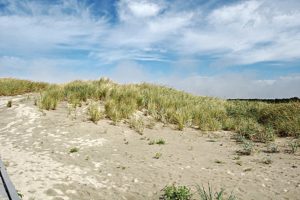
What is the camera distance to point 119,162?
9.33m

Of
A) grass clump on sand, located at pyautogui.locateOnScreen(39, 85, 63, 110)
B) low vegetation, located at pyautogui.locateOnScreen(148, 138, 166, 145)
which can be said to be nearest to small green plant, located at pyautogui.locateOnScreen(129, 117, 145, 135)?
low vegetation, located at pyautogui.locateOnScreen(148, 138, 166, 145)

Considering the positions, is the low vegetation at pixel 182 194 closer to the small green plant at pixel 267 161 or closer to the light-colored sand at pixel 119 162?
the light-colored sand at pixel 119 162

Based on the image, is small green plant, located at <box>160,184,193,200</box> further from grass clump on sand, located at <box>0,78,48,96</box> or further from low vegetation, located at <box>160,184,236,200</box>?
grass clump on sand, located at <box>0,78,48,96</box>

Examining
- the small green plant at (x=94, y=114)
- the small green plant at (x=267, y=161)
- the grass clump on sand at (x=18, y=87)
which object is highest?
the grass clump on sand at (x=18, y=87)

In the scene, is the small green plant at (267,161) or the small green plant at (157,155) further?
the small green plant at (157,155)

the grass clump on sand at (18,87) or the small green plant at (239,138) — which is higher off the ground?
the grass clump on sand at (18,87)

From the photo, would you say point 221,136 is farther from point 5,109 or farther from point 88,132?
point 5,109

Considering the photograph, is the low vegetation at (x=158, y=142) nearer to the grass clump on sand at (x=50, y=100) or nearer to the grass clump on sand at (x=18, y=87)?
the grass clump on sand at (x=50, y=100)

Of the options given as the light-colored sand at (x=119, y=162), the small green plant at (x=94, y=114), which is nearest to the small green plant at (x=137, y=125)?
the light-colored sand at (x=119, y=162)

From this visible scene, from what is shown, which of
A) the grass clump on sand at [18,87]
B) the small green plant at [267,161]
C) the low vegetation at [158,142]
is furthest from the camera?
the grass clump on sand at [18,87]

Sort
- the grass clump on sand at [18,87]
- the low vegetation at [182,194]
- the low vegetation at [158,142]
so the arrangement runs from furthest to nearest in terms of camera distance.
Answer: the grass clump on sand at [18,87], the low vegetation at [158,142], the low vegetation at [182,194]

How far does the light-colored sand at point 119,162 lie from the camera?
7.48 m

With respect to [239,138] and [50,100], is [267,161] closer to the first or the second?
[239,138]

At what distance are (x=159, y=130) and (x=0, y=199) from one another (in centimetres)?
817
